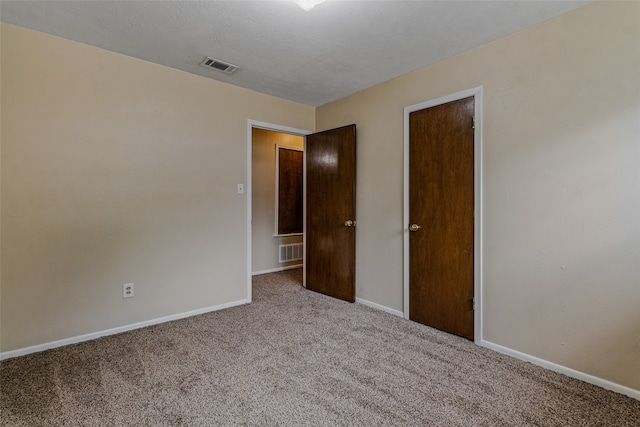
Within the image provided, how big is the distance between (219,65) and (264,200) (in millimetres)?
2458

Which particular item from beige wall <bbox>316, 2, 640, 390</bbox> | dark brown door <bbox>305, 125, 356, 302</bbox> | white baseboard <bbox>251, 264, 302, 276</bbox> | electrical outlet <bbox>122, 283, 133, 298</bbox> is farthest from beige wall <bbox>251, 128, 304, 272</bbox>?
beige wall <bbox>316, 2, 640, 390</bbox>

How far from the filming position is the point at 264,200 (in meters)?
4.95

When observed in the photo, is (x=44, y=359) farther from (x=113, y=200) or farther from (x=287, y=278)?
(x=287, y=278)

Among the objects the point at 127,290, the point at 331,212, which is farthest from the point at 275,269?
the point at 127,290

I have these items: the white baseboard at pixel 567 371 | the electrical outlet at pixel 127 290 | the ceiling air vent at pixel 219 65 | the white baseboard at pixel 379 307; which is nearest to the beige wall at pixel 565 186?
the white baseboard at pixel 567 371

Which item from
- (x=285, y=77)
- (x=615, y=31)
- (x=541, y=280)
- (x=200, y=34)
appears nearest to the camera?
(x=615, y=31)

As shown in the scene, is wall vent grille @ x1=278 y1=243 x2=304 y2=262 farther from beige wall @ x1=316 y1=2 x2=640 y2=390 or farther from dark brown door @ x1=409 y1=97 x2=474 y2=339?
beige wall @ x1=316 y1=2 x2=640 y2=390

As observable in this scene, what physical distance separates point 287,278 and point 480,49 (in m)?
3.63

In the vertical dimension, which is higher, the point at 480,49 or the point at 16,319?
the point at 480,49

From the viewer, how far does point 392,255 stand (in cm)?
312

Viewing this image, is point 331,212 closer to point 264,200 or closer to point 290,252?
point 264,200

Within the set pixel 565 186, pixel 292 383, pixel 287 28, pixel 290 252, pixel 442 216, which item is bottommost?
pixel 292 383

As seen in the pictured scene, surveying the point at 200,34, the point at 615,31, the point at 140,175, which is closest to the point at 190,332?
the point at 140,175

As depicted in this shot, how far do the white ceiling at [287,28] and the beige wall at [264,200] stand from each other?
202cm
